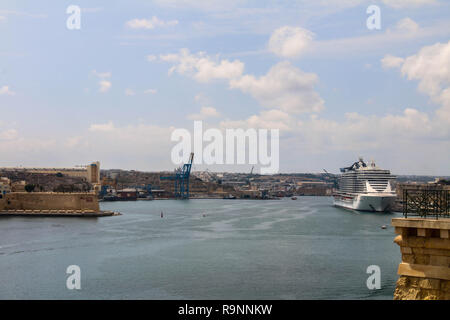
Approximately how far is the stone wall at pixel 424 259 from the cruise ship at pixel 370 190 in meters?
37.1

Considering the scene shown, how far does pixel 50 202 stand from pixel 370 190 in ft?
81.8

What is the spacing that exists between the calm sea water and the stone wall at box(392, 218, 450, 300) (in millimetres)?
7839

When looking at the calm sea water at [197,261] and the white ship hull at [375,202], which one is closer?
the calm sea water at [197,261]

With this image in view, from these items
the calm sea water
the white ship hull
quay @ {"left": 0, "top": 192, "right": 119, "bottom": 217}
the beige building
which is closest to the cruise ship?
the white ship hull

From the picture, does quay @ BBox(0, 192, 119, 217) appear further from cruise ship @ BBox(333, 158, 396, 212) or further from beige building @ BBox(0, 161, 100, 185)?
beige building @ BBox(0, 161, 100, 185)

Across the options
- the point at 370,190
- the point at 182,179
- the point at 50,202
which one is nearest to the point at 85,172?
the point at 182,179

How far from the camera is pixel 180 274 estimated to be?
45.4ft

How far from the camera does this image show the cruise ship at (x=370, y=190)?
39.2 m

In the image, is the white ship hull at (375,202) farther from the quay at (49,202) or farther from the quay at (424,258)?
the quay at (424,258)

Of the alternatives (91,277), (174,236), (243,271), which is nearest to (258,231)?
(174,236)

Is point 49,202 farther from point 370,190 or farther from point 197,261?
point 370,190

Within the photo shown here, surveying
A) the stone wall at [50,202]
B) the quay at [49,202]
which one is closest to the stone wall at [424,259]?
the quay at [49,202]

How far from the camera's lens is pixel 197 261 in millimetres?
16109
